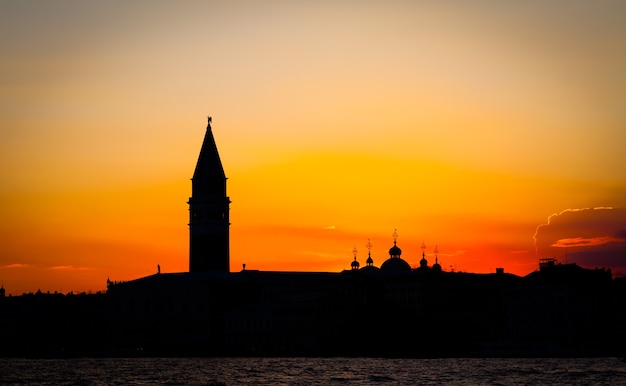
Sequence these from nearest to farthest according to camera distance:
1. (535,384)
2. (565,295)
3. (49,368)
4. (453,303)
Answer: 1. (535,384)
2. (49,368)
3. (565,295)
4. (453,303)

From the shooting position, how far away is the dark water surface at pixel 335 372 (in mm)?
116062

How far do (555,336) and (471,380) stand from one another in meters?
63.0

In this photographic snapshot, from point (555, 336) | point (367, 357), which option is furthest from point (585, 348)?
point (367, 357)

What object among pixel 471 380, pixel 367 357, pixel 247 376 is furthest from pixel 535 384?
pixel 367 357

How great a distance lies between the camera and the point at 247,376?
126 m

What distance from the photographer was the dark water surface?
11606cm

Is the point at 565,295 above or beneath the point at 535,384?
above

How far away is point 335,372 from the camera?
131 m

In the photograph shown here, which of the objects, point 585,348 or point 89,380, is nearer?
point 89,380

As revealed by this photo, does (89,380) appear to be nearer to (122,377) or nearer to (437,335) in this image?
(122,377)

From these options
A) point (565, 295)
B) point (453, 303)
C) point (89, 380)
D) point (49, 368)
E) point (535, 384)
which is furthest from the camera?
point (453, 303)

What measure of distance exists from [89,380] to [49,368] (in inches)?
1089

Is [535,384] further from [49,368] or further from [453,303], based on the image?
[453,303]

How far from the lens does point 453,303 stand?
19412cm
